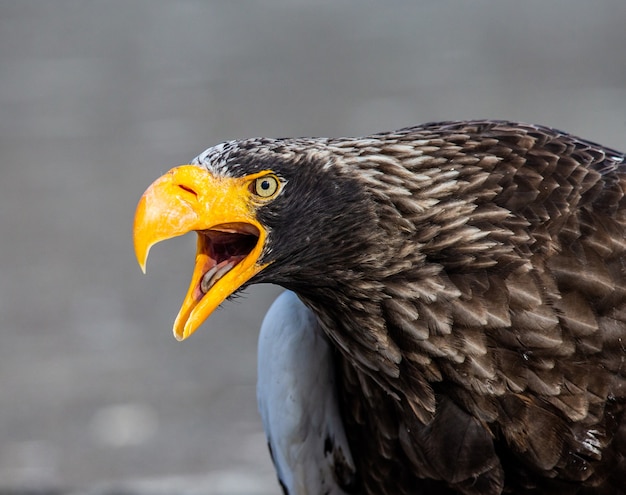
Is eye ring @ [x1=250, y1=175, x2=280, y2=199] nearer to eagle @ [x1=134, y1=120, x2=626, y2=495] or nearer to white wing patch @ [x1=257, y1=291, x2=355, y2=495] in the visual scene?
eagle @ [x1=134, y1=120, x2=626, y2=495]

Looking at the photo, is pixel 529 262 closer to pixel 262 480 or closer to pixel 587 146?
pixel 587 146

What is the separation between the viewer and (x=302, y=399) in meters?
3.66

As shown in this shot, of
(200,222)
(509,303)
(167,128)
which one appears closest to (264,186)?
(200,222)

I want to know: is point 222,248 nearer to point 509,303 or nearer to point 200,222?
point 200,222

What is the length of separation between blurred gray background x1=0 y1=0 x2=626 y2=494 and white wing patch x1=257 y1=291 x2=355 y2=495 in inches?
70.1

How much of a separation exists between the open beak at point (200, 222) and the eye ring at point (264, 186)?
0.9 inches

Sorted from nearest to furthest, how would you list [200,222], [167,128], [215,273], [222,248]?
[200,222]
[215,273]
[222,248]
[167,128]

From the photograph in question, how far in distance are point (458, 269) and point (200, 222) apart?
2.25 feet

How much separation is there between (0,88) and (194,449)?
7447mm

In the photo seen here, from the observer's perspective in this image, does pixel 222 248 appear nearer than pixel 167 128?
Yes

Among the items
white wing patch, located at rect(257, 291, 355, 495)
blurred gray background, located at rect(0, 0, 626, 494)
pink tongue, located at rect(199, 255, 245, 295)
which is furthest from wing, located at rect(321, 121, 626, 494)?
blurred gray background, located at rect(0, 0, 626, 494)

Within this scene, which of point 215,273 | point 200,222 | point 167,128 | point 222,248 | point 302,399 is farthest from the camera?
point 167,128

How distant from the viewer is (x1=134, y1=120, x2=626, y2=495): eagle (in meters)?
2.85

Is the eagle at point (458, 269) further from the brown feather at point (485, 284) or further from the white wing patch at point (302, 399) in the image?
the white wing patch at point (302, 399)
